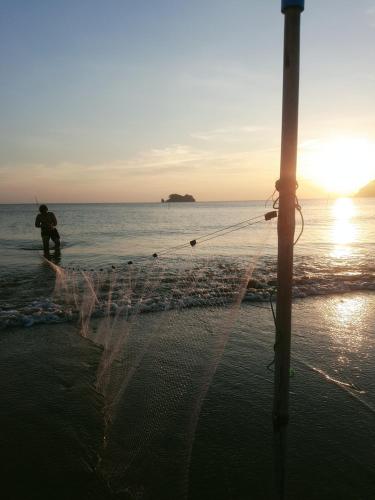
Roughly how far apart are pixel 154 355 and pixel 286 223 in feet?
12.3

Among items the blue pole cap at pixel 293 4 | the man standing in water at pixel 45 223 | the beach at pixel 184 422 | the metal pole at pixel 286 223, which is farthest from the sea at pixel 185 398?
the man standing in water at pixel 45 223

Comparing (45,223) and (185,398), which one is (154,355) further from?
(45,223)

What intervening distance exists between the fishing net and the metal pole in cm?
80

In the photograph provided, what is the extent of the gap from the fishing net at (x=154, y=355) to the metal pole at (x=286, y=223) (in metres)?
0.80

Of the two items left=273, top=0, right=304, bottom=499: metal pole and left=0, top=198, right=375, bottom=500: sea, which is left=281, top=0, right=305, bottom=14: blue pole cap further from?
left=0, top=198, right=375, bottom=500: sea

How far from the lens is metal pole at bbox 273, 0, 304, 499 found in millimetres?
2936

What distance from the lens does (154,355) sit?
6109mm

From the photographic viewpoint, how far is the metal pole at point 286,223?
2.94m

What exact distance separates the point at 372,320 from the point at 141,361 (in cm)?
501

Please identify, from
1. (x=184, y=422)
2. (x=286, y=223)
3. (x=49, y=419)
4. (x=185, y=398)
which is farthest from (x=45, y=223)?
(x=286, y=223)

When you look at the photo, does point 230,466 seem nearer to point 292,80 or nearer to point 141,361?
point 141,361

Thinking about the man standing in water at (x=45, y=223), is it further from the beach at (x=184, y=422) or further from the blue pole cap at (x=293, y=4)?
the blue pole cap at (x=293, y=4)

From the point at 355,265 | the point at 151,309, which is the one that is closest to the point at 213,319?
the point at 151,309

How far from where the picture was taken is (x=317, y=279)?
12234 millimetres
